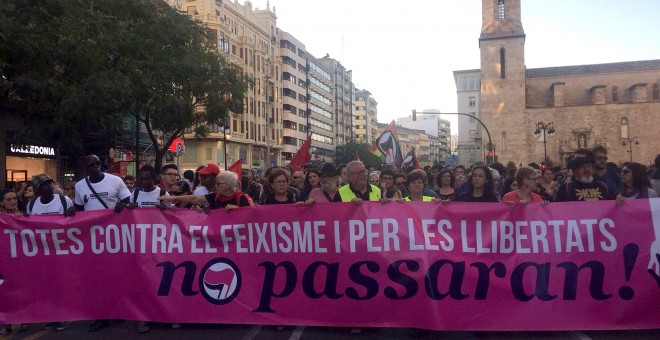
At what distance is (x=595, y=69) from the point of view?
73.4 meters

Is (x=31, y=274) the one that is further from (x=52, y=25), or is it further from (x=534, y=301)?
(x=52, y=25)

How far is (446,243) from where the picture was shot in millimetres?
5488

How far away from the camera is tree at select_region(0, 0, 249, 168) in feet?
51.9

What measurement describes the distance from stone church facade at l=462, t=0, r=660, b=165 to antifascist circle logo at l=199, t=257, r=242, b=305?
2337 inches

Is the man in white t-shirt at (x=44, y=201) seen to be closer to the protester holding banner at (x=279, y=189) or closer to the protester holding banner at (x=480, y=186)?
the protester holding banner at (x=279, y=189)

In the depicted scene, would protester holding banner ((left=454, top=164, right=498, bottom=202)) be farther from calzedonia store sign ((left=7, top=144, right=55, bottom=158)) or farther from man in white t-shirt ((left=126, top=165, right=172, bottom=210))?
calzedonia store sign ((left=7, top=144, right=55, bottom=158))

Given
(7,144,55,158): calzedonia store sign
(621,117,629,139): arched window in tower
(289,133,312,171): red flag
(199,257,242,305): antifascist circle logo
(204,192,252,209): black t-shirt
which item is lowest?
(199,257,242,305): antifascist circle logo

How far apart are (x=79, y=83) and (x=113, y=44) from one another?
162 cm

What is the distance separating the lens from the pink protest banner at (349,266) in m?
5.31

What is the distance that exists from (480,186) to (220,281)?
118 inches

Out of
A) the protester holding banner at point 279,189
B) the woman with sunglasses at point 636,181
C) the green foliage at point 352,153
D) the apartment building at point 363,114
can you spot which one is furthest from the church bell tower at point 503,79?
the protester holding banner at point 279,189

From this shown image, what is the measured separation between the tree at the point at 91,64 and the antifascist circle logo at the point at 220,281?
11.7m

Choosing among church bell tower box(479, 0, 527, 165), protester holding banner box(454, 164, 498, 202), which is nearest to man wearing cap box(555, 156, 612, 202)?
protester holding banner box(454, 164, 498, 202)

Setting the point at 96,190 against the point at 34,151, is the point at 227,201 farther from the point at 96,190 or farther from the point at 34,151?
the point at 34,151
